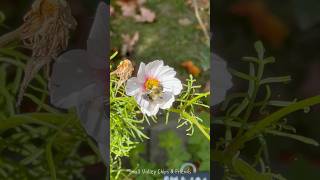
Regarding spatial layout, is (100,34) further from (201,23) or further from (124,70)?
(201,23)

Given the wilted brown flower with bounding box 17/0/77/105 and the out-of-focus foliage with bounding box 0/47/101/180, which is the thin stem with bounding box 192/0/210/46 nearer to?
the wilted brown flower with bounding box 17/0/77/105

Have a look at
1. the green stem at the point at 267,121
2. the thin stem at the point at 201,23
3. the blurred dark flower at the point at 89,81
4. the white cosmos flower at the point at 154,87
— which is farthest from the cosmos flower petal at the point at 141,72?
the green stem at the point at 267,121

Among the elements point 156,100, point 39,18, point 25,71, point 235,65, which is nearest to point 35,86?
point 25,71

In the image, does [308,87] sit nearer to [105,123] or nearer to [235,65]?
[235,65]

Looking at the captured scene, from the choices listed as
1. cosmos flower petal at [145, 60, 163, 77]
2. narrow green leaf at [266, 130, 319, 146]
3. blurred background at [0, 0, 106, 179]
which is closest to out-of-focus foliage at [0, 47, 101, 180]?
blurred background at [0, 0, 106, 179]

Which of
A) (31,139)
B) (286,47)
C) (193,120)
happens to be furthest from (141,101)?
(286,47)

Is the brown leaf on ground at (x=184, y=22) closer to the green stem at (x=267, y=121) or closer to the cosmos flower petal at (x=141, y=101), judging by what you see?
the cosmos flower petal at (x=141, y=101)
